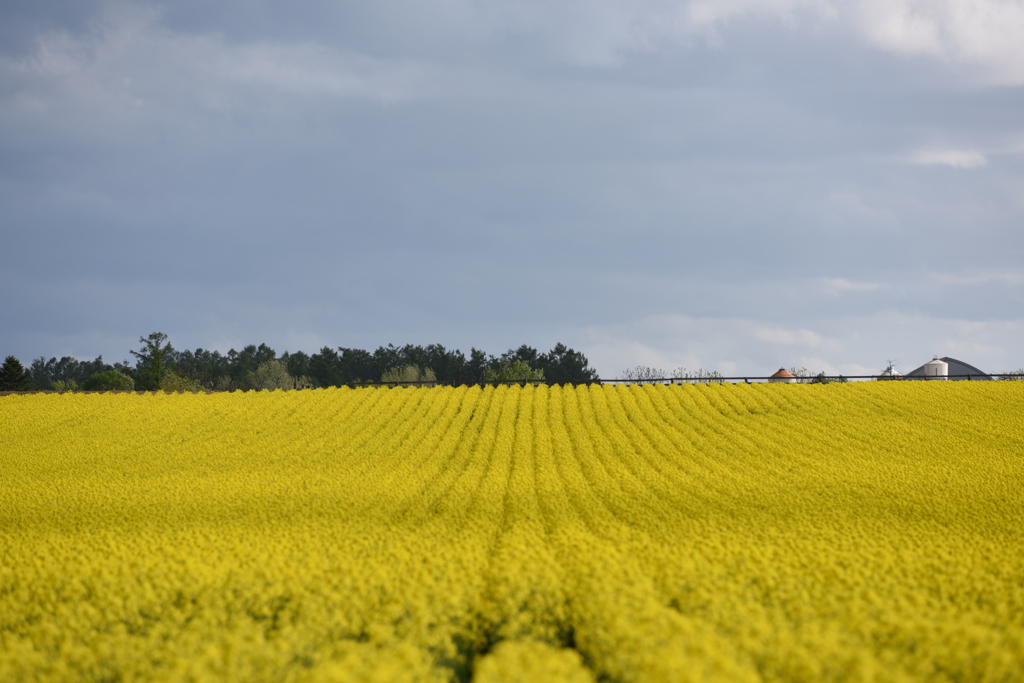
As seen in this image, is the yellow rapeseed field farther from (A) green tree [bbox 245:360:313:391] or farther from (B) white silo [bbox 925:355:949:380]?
(A) green tree [bbox 245:360:313:391]

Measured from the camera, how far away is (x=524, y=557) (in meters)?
9.84

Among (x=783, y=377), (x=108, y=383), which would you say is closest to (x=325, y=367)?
(x=108, y=383)

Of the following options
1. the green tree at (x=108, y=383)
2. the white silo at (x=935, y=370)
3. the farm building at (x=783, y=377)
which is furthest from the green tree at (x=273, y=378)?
the white silo at (x=935, y=370)

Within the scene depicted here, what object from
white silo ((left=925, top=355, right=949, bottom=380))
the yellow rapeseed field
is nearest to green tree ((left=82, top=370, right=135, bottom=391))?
the yellow rapeseed field

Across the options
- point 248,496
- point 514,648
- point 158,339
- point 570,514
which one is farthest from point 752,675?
point 158,339

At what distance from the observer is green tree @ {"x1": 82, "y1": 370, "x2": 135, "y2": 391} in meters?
72.8

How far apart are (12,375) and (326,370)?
39778mm

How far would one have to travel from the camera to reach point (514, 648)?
6785 mm

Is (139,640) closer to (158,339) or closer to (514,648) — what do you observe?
(514,648)

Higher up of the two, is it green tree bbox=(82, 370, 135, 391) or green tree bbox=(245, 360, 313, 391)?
green tree bbox=(245, 360, 313, 391)

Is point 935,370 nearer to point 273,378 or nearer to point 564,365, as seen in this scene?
point 564,365

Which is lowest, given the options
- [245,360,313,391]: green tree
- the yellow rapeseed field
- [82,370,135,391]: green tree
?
the yellow rapeseed field

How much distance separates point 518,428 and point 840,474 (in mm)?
12603

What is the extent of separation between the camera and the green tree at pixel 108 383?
72.8 metres
